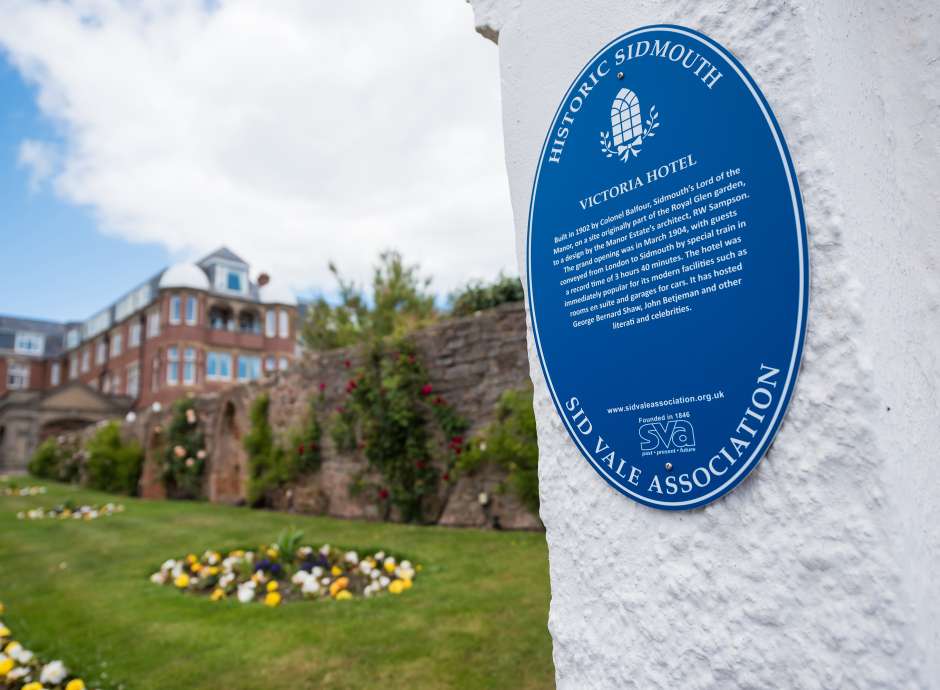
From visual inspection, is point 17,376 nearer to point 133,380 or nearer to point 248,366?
point 133,380

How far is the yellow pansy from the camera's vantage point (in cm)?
483

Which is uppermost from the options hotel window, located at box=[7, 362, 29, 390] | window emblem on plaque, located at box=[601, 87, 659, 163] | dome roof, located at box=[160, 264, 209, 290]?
dome roof, located at box=[160, 264, 209, 290]

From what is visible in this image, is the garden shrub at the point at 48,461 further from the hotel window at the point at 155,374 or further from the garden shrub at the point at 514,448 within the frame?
the garden shrub at the point at 514,448

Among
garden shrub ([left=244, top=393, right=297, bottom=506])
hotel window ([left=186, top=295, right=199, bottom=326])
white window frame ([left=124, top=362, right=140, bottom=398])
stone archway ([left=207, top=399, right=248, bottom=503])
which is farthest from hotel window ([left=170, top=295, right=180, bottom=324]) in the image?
garden shrub ([left=244, top=393, right=297, bottom=506])

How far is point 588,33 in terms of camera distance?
5.75 feet

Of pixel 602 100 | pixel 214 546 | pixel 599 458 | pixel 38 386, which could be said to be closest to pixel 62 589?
pixel 214 546

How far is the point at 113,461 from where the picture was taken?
18.4 metres

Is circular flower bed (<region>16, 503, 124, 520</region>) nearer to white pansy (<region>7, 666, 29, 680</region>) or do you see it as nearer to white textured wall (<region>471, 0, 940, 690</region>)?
white pansy (<region>7, 666, 29, 680</region>)

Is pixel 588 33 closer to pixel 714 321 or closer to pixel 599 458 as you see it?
pixel 714 321

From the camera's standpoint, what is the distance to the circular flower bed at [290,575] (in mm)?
4867

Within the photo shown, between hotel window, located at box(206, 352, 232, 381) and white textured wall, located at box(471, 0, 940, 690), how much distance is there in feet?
125

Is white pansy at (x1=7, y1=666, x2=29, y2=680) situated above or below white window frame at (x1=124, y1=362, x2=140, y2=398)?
below

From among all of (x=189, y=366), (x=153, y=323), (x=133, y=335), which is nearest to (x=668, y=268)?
(x=189, y=366)

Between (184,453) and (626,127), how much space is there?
1576cm
